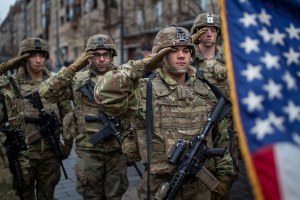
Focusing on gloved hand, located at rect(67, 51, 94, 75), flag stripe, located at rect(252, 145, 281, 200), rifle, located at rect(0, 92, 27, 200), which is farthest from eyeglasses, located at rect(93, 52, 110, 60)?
flag stripe, located at rect(252, 145, 281, 200)

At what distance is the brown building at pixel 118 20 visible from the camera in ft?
55.7

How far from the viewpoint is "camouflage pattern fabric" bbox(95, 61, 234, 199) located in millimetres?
2812

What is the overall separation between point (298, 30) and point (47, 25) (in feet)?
150

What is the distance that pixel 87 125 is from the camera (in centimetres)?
415

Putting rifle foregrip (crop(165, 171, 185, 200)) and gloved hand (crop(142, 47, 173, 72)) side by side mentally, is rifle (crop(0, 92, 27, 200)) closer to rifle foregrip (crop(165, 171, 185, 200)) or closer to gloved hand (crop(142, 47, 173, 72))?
gloved hand (crop(142, 47, 173, 72))

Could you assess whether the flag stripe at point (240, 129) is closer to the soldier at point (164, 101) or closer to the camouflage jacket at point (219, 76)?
the soldier at point (164, 101)

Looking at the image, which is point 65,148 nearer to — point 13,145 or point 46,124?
point 46,124

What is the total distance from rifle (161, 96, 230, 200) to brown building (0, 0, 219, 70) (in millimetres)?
6629

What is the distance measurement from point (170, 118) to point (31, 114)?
2.29 meters

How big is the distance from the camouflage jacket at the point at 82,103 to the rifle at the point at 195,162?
4.56 feet

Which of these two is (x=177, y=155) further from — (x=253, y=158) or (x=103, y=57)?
(x=103, y=57)

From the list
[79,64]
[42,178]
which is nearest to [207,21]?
[79,64]

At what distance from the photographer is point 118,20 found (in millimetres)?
25656

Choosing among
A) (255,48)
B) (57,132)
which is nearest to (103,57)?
(57,132)
